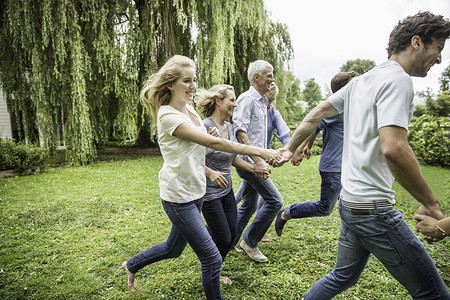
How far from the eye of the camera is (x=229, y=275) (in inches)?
129

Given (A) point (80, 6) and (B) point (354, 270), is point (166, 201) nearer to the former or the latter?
(B) point (354, 270)

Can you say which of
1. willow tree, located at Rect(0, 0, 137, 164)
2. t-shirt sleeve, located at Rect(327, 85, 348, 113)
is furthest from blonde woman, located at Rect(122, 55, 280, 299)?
willow tree, located at Rect(0, 0, 137, 164)

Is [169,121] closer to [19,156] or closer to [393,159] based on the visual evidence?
[393,159]

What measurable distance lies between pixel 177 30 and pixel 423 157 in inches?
383

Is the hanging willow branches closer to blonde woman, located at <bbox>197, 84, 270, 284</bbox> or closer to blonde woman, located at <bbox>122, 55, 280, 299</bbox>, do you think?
blonde woman, located at <bbox>197, 84, 270, 284</bbox>

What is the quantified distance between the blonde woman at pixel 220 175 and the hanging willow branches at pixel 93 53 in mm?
7311

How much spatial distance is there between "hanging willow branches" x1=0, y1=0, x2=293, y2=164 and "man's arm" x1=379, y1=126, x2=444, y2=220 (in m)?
9.04

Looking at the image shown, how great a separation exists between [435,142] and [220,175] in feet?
32.8

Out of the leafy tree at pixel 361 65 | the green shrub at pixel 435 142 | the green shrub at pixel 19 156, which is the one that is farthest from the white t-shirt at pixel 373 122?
the leafy tree at pixel 361 65

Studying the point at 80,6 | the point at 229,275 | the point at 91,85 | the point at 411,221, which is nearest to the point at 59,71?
the point at 91,85

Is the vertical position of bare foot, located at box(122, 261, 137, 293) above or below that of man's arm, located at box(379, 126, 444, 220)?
below

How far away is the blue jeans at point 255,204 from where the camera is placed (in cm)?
332

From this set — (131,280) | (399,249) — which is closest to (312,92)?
(131,280)

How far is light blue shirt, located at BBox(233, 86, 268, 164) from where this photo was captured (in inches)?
131
